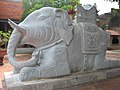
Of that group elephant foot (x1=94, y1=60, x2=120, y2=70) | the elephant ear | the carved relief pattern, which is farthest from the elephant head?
elephant foot (x1=94, y1=60, x2=120, y2=70)

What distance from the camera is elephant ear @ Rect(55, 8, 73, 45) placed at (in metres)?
1.78

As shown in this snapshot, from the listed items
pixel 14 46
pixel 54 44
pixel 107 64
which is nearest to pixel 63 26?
pixel 54 44

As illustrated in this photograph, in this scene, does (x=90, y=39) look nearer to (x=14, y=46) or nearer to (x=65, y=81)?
(x=65, y=81)

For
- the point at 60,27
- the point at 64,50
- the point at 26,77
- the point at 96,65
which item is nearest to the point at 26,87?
the point at 26,77

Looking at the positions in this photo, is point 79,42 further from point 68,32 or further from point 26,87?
point 26,87

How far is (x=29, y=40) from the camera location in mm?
1713

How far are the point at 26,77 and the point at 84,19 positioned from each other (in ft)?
2.93

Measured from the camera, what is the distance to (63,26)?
71.0 inches

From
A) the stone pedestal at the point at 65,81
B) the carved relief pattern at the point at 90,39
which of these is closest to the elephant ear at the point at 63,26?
the carved relief pattern at the point at 90,39

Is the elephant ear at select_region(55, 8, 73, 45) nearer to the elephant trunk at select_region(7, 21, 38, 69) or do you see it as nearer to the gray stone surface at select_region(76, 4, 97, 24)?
the gray stone surface at select_region(76, 4, 97, 24)

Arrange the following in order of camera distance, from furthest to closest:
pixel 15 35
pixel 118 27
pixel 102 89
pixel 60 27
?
1. pixel 118 27
2. pixel 102 89
3. pixel 60 27
4. pixel 15 35

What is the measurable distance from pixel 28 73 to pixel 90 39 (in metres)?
0.73

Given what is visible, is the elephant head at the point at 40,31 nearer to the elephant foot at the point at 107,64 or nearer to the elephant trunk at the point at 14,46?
the elephant trunk at the point at 14,46

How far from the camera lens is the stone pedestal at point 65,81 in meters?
1.51
